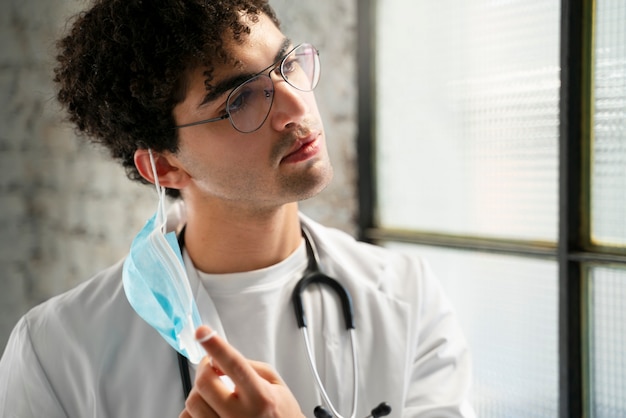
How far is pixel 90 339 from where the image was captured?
1472 mm

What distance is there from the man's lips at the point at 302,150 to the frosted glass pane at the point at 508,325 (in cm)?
99

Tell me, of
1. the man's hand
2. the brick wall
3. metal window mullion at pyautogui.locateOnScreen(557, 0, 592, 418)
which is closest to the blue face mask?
the man's hand

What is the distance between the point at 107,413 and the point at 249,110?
73 cm

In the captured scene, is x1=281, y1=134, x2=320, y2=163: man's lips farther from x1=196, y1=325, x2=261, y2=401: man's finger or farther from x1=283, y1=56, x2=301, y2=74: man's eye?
x1=196, y1=325, x2=261, y2=401: man's finger

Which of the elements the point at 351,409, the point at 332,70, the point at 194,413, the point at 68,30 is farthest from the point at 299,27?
the point at 194,413

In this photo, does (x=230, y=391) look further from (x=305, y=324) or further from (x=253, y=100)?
(x=253, y=100)

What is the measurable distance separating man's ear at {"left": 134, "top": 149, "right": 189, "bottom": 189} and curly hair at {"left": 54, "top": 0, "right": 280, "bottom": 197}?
0.08 feet

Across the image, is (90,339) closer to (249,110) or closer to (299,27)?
(249,110)

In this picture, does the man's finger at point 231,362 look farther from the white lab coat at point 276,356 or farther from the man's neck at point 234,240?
the man's neck at point 234,240

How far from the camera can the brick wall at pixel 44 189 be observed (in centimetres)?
188

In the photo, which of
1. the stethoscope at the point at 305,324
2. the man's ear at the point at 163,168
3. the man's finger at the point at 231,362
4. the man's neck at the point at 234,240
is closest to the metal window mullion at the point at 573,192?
the stethoscope at the point at 305,324

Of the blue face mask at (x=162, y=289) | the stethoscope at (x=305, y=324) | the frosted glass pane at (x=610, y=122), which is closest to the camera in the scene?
the blue face mask at (x=162, y=289)

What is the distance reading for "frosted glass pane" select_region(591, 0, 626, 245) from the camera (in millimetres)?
1812

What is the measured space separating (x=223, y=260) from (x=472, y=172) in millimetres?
1091
